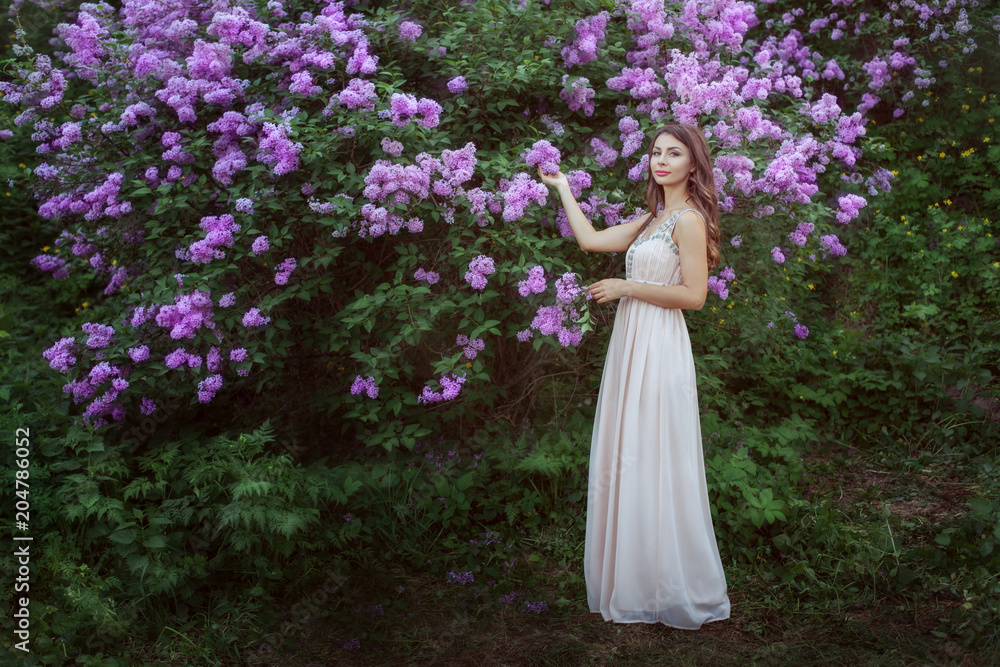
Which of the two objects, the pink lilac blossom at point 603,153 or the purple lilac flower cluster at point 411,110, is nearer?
the purple lilac flower cluster at point 411,110

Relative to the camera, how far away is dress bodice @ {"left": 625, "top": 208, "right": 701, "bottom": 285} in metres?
3.25

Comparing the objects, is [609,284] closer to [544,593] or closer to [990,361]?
[544,593]

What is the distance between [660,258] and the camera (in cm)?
325

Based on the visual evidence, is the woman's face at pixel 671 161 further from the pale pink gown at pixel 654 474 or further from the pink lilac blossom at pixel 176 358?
the pink lilac blossom at pixel 176 358

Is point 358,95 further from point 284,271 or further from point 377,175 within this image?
point 284,271

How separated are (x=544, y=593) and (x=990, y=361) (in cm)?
398

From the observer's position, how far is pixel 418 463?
4352 mm

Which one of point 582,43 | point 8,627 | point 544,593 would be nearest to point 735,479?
point 544,593

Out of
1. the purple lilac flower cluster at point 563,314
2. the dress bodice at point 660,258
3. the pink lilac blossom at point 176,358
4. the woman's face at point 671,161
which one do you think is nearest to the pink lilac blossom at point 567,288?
the purple lilac flower cluster at point 563,314

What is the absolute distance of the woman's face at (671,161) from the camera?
10.6 feet

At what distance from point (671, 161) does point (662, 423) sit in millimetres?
1120

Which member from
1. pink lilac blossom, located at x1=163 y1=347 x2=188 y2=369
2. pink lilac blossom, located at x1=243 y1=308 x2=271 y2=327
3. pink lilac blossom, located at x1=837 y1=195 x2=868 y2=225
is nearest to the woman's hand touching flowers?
pink lilac blossom, located at x1=243 y1=308 x2=271 y2=327

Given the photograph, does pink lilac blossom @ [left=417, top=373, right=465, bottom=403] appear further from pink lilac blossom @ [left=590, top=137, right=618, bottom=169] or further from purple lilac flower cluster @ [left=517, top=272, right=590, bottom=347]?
pink lilac blossom @ [left=590, top=137, right=618, bottom=169]

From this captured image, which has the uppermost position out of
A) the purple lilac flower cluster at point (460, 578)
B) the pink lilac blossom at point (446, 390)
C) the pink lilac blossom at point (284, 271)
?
the pink lilac blossom at point (284, 271)
